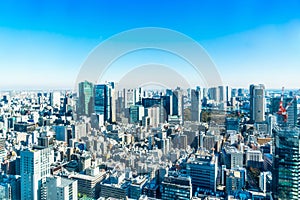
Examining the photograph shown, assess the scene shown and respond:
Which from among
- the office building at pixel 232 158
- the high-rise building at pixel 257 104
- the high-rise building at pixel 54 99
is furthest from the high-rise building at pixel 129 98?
the high-rise building at pixel 54 99

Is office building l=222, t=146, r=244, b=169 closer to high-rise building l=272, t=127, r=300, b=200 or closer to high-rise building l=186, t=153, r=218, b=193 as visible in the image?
high-rise building l=186, t=153, r=218, b=193

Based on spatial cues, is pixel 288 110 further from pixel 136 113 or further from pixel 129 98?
pixel 129 98

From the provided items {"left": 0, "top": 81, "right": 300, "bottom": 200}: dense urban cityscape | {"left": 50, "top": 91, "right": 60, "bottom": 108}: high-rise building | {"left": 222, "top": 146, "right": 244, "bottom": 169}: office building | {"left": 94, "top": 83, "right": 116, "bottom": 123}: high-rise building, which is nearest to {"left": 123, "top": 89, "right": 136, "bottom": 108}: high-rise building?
{"left": 0, "top": 81, "right": 300, "bottom": 200}: dense urban cityscape

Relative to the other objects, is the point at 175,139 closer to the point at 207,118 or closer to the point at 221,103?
the point at 207,118

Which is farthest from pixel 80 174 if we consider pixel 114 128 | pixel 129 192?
pixel 114 128

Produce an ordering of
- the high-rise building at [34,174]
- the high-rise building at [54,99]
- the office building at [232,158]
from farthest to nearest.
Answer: the high-rise building at [54,99]
the office building at [232,158]
the high-rise building at [34,174]

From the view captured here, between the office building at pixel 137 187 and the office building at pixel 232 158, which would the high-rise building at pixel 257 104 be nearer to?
the office building at pixel 232 158
